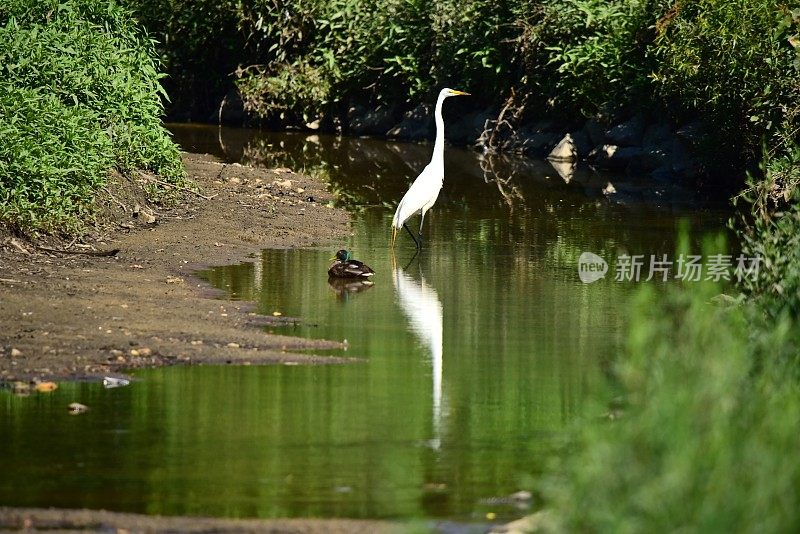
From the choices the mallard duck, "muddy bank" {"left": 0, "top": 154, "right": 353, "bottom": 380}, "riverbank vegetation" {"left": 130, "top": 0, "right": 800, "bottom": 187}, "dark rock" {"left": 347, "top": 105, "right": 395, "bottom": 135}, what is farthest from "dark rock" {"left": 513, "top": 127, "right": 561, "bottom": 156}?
the mallard duck

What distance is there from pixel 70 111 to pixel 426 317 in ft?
15.8

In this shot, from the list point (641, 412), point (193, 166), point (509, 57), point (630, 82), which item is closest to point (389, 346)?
point (641, 412)

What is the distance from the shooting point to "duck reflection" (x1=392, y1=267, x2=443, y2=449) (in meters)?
8.26

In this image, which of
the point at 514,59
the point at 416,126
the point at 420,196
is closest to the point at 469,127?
the point at 416,126

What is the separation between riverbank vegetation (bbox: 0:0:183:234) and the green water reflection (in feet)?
5.58

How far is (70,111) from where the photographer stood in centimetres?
1381

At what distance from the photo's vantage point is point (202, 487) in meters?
6.50

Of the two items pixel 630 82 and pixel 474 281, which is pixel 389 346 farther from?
pixel 630 82

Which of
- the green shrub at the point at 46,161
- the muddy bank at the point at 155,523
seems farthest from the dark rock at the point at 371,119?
the muddy bank at the point at 155,523

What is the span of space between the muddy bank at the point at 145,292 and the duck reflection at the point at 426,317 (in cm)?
71

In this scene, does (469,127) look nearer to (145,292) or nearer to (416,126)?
(416,126)

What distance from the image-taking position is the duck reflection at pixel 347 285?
1184 centimetres

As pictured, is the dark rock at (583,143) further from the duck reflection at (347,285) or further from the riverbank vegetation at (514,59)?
the duck reflection at (347,285)

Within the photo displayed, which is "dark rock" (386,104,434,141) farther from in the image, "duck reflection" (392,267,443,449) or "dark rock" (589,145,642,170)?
"duck reflection" (392,267,443,449)
